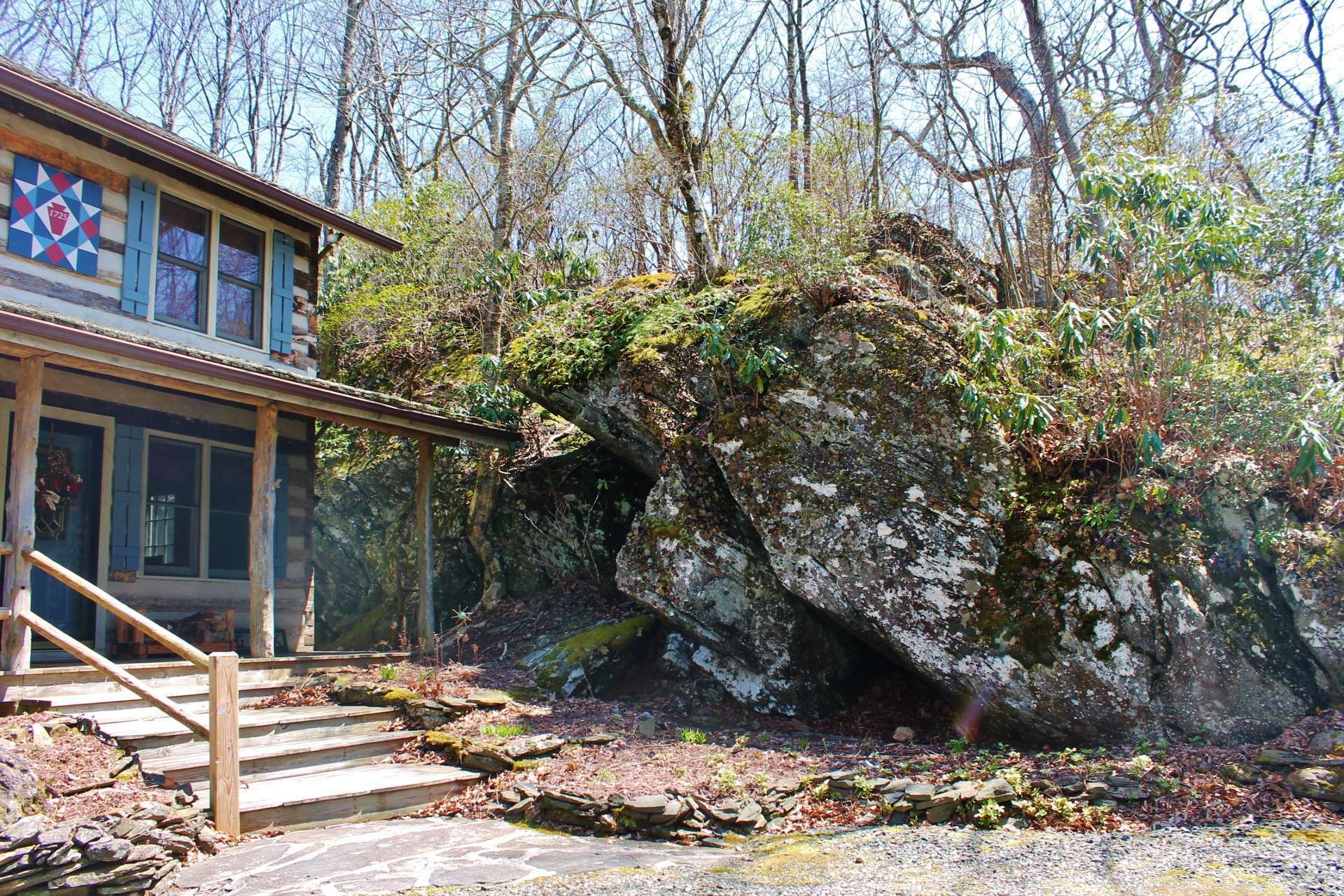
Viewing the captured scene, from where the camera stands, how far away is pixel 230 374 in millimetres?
7688

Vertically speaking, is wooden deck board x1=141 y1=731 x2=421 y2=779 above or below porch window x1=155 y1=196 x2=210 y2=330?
below

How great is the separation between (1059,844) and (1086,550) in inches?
114

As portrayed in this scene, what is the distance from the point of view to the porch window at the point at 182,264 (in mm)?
9336

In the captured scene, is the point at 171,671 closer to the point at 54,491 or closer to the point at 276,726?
the point at 276,726

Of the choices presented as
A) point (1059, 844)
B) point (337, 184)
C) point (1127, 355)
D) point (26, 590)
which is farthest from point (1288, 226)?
point (337, 184)

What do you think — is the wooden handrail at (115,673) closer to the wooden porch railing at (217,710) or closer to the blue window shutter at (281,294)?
the wooden porch railing at (217,710)

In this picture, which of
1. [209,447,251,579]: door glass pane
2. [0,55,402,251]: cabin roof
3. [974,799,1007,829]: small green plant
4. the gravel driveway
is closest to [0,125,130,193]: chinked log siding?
[0,55,402,251]: cabin roof

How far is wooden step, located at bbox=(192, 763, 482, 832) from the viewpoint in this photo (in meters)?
5.63

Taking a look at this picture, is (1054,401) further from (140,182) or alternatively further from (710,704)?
(140,182)

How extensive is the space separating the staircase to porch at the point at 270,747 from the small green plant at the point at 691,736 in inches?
73.3

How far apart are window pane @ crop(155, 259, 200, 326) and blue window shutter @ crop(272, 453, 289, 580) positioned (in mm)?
1885

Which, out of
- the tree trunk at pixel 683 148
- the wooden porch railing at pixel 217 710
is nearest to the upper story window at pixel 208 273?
the wooden porch railing at pixel 217 710

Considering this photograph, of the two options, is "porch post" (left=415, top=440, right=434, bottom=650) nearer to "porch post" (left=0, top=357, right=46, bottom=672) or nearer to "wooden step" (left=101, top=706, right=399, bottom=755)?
"wooden step" (left=101, top=706, right=399, bottom=755)

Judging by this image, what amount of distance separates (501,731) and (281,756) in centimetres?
168
